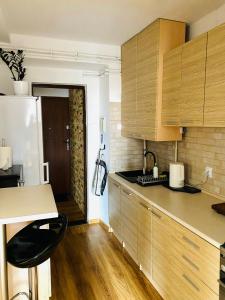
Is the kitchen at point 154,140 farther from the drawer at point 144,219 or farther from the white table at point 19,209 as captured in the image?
the white table at point 19,209

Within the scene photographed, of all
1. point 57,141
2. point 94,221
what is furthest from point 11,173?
point 57,141

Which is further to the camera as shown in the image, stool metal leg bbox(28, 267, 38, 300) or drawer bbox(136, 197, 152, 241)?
drawer bbox(136, 197, 152, 241)

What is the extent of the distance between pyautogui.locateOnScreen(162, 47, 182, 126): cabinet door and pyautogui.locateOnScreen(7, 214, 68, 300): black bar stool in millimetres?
1329

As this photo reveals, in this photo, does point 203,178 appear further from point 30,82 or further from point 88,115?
point 30,82

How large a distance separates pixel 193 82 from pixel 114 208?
1775 millimetres

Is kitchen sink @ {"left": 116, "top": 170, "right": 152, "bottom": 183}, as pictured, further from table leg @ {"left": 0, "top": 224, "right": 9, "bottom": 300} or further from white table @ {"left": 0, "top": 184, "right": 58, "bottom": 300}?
table leg @ {"left": 0, "top": 224, "right": 9, "bottom": 300}

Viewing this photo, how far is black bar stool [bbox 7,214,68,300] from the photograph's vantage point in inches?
55.9

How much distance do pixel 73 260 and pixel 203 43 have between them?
2488 mm

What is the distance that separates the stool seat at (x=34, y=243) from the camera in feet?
4.65

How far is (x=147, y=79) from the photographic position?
8.48ft

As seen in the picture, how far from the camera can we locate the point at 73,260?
2.75 meters

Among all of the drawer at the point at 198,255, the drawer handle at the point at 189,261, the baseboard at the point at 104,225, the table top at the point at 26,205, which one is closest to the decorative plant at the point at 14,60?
the table top at the point at 26,205

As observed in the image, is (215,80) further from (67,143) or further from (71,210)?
(67,143)

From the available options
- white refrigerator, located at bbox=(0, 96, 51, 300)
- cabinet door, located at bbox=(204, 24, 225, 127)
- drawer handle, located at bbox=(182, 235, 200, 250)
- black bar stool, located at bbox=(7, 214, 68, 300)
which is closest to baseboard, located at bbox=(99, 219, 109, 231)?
white refrigerator, located at bbox=(0, 96, 51, 300)
